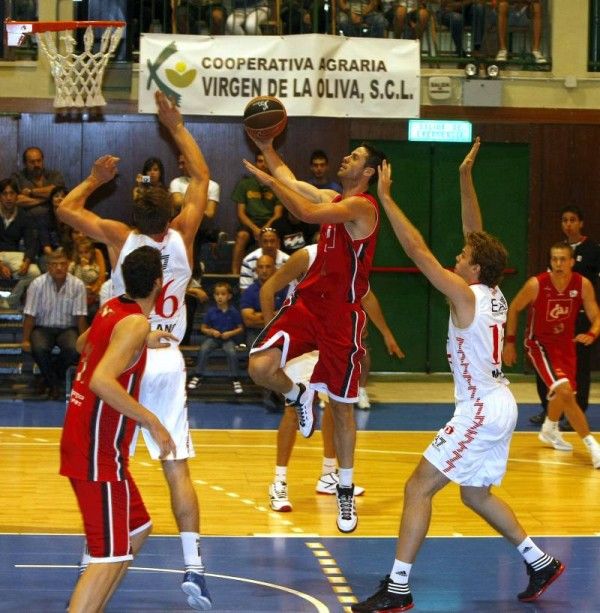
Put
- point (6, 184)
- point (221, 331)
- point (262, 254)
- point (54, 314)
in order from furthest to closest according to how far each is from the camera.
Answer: point (6, 184) → point (221, 331) → point (54, 314) → point (262, 254)

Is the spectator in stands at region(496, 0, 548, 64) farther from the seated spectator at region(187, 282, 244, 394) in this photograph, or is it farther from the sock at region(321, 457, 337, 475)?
the sock at region(321, 457, 337, 475)

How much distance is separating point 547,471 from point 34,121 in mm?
7547

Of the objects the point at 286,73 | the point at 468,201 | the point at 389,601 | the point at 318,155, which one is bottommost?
the point at 389,601

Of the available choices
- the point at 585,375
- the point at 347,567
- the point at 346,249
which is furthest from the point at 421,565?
the point at 585,375

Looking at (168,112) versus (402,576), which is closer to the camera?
(402,576)

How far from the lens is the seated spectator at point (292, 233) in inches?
521

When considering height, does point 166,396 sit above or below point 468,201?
below

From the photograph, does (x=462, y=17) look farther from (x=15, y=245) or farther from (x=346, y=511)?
(x=346, y=511)

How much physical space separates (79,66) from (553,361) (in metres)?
6.51

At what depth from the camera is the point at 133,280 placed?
5184mm

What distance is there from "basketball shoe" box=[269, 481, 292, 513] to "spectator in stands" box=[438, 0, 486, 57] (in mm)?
8128

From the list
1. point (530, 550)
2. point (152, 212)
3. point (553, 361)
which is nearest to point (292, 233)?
point (553, 361)

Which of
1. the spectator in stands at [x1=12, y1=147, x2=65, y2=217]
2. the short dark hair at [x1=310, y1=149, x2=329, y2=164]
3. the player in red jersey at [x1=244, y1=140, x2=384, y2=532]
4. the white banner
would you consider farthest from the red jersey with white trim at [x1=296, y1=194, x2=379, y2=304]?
the white banner

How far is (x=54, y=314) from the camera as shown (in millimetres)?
12102
